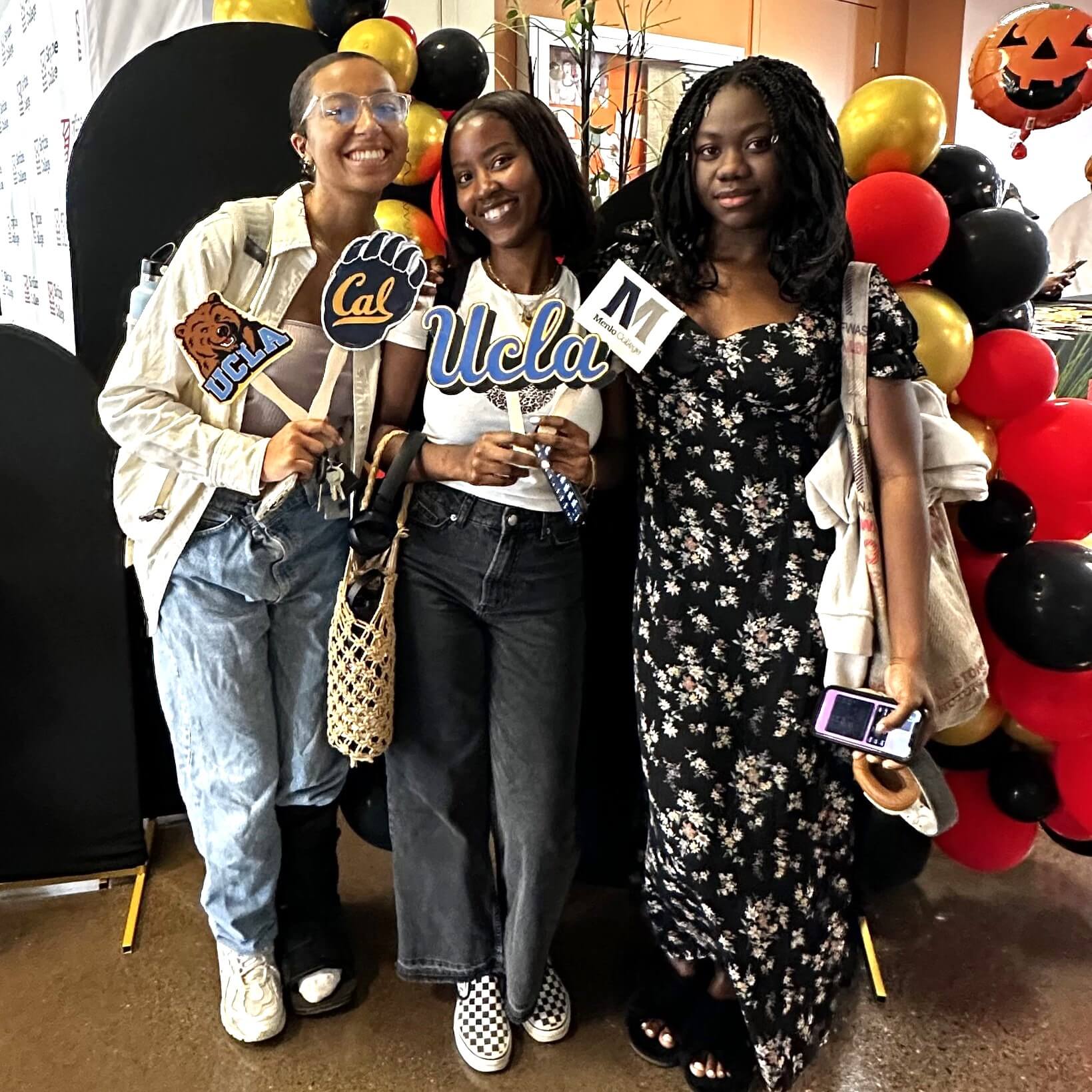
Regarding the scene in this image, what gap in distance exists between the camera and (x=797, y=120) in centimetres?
117

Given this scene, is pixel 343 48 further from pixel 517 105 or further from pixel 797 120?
pixel 797 120

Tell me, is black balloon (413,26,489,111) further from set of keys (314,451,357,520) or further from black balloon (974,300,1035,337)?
black balloon (974,300,1035,337)

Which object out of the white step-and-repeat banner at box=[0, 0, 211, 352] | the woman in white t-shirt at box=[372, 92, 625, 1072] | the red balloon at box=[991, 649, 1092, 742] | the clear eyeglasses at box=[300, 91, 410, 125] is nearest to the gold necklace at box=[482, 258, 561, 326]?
the woman in white t-shirt at box=[372, 92, 625, 1072]

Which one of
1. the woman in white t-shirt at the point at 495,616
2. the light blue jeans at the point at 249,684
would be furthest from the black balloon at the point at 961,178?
the light blue jeans at the point at 249,684

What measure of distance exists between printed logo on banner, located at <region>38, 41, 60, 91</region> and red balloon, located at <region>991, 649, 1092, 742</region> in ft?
10.8

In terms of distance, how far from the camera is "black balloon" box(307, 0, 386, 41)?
1.67 meters

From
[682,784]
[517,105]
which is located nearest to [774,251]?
[517,105]

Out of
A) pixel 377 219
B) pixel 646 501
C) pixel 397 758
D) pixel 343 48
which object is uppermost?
pixel 343 48

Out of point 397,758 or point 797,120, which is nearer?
point 797,120

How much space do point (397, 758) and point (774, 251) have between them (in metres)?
0.96

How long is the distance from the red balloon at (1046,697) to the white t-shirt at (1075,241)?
2.80 metres

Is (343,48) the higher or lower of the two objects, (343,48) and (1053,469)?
the higher

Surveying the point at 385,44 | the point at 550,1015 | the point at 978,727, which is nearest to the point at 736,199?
the point at 385,44

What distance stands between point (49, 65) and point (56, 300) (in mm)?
798
